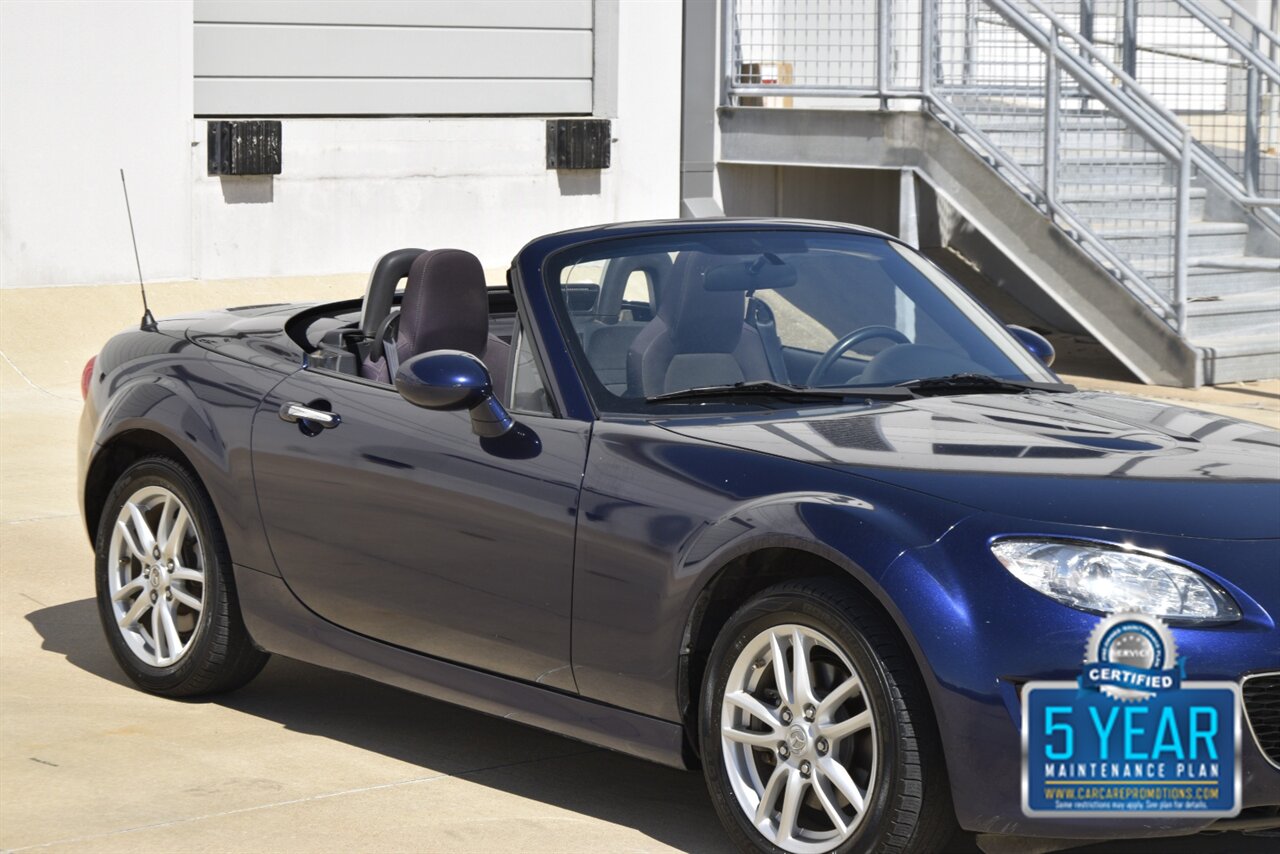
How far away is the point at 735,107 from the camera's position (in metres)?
16.7

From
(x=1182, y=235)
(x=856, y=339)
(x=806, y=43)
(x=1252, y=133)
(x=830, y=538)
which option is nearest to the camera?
(x=830, y=538)

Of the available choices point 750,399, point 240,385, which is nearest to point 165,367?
point 240,385

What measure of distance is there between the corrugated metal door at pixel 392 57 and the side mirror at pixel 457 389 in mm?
10107

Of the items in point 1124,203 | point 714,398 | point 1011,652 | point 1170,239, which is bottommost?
point 1011,652

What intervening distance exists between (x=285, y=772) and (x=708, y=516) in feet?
4.97

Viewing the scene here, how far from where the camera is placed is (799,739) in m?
4.21

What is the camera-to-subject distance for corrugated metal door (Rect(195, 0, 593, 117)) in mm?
14617

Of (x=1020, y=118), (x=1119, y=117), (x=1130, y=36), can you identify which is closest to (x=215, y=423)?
(x=1119, y=117)

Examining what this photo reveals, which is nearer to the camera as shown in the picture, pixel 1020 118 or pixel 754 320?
pixel 754 320

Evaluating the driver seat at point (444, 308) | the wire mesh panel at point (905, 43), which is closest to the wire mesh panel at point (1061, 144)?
the wire mesh panel at point (905, 43)

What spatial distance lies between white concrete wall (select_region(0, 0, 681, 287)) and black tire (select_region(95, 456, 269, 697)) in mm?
8025

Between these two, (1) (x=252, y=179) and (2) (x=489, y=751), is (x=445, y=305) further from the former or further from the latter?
(1) (x=252, y=179)

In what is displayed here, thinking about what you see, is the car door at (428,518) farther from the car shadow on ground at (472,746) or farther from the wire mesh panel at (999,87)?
the wire mesh panel at (999,87)

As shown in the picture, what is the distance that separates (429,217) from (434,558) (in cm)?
1092
